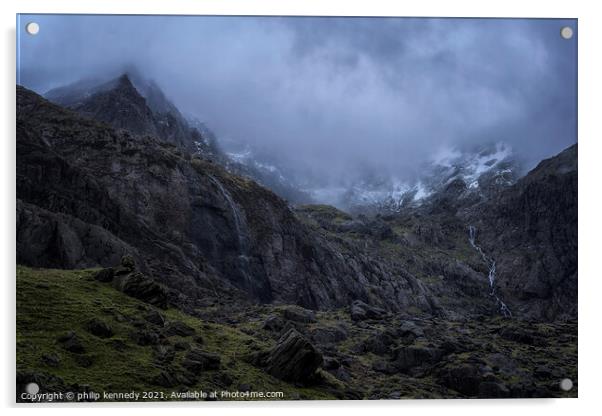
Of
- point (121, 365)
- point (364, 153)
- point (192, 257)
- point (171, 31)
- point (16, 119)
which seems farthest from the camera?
point (192, 257)

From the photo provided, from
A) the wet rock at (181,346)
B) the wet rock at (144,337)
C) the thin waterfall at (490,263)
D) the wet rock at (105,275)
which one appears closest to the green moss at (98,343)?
the wet rock at (144,337)

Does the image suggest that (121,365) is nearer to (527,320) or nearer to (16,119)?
(16,119)

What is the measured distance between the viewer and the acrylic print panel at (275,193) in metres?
17.3

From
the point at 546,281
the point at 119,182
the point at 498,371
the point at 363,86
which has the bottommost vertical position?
the point at 498,371

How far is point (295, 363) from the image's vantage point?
682 inches

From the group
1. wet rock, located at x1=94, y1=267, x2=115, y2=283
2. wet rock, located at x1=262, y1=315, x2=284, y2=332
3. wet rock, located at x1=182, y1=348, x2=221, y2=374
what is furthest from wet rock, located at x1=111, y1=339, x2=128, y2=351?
wet rock, located at x1=262, y1=315, x2=284, y2=332

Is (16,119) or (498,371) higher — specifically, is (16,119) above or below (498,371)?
above

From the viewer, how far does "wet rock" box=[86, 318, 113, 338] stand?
1670 centimetres

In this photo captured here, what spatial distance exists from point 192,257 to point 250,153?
20.3 ft

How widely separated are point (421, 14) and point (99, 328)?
14.6 metres

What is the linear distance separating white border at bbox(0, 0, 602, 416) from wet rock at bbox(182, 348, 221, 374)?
3.53 feet

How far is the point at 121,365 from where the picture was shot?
1612 cm

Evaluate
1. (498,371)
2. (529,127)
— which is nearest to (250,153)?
(529,127)

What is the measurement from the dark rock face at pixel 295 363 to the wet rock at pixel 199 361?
1.65m
